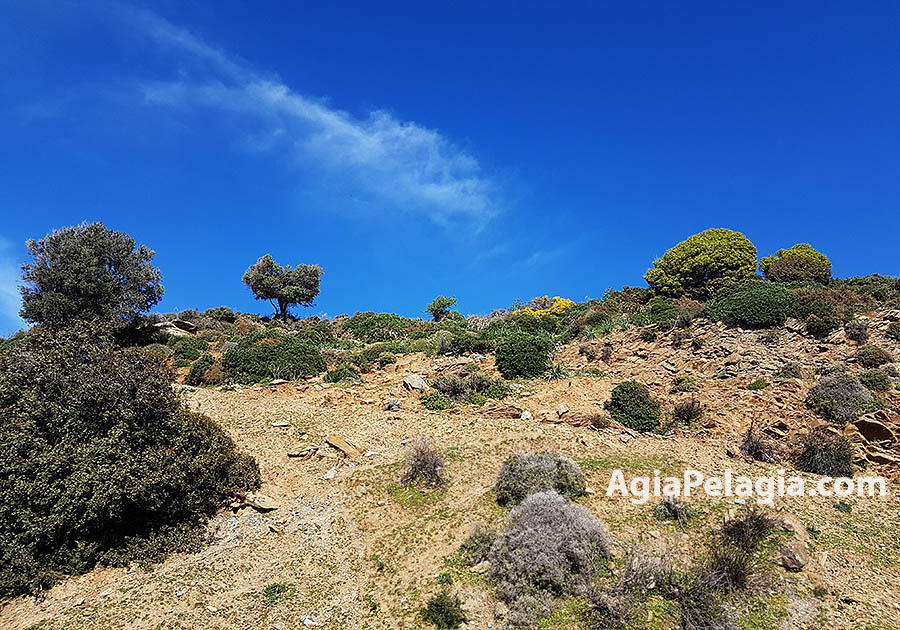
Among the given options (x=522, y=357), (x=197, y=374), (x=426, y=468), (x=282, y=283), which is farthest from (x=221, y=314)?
(x=426, y=468)

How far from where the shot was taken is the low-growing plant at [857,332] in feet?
57.7

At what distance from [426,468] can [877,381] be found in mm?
12892

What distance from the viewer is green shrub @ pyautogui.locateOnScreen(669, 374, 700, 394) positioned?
644 inches

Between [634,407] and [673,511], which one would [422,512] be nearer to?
[673,511]

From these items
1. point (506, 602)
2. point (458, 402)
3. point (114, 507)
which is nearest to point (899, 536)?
point (506, 602)

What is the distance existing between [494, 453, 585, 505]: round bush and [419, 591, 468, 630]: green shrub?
9.69 ft

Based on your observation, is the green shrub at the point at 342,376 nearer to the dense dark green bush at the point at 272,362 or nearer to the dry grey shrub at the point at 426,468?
the dense dark green bush at the point at 272,362

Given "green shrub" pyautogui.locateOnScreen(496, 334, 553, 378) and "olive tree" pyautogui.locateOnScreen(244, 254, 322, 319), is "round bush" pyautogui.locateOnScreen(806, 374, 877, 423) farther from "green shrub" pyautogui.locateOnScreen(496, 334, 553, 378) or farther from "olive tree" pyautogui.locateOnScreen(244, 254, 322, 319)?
"olive tree" pyautogui.locateOnScreen(244, 254, 322, 319)

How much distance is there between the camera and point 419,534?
32.0 feet

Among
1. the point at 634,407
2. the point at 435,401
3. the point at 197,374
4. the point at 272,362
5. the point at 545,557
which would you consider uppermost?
the point at 272,362

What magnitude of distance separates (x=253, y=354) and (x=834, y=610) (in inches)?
758

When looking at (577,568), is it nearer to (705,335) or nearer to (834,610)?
(834,610)

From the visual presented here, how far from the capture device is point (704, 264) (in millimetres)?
35156

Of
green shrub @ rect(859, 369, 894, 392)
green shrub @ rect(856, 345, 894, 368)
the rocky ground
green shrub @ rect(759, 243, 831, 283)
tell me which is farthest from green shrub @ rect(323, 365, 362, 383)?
green shrub @ rect(759, 243, 831, 283)
